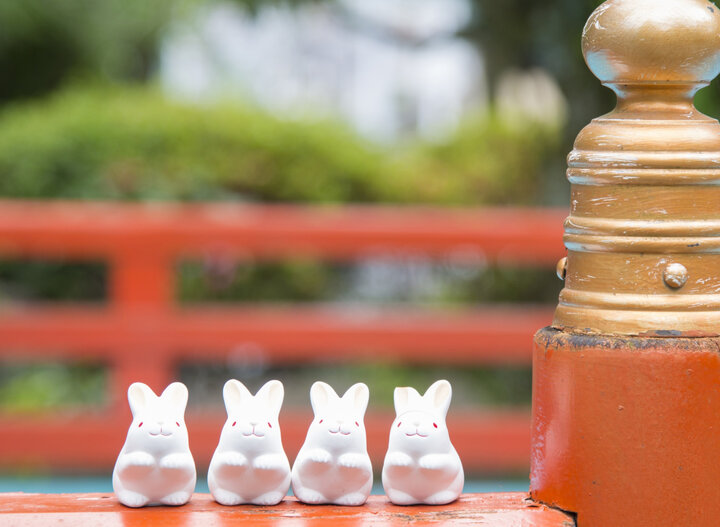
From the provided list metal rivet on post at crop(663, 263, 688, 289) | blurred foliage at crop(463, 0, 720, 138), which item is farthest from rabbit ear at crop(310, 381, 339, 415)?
blurred foliage at crop(463, 0, 720, 138)

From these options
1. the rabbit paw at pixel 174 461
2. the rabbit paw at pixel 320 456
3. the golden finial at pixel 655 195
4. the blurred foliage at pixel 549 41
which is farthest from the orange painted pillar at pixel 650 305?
the blurred foliage at pixel 549 41

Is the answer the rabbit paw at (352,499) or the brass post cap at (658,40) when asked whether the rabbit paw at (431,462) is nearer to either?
the rabbit paw at (352,499)

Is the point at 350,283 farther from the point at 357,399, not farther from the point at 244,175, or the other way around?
the point at 357,399

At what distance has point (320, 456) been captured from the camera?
952 mm

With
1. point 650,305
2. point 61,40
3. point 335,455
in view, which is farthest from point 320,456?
point 61,40

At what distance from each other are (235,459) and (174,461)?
0.06 m

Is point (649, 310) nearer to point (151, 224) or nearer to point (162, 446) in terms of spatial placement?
point (162, 446)

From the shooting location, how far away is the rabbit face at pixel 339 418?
954 mm

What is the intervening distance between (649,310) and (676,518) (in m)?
0.19

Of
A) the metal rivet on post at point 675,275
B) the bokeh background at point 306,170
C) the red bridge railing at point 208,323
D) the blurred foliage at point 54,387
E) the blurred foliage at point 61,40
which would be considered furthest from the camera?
the blurred foliage at point 61,40

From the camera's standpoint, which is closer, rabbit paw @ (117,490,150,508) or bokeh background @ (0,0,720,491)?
rabbit paw @ (117,490,150,508)

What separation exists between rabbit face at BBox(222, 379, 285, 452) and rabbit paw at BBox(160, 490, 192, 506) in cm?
7

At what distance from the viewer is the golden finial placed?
0.90 m

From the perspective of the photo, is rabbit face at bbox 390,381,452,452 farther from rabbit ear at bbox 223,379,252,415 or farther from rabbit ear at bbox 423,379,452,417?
rabbit ear at bbox 223,379,252,415
